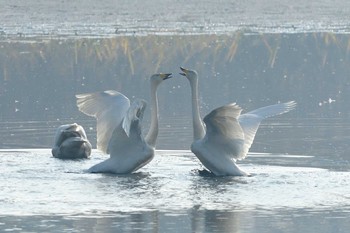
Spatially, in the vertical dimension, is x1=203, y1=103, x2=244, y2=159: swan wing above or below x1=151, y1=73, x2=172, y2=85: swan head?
below

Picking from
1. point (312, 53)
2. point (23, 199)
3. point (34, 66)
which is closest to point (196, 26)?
point (312, 53)

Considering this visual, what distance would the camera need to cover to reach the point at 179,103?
1761 cm

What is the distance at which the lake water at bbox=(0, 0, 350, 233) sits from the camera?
9.71 m

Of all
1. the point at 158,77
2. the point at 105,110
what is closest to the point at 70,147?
the point at 105,110

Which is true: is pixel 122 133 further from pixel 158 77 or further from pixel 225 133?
pixel 225 133

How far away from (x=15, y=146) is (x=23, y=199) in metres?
3.36

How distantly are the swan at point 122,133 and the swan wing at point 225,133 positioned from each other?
2.06 ft

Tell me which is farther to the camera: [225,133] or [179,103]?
[179,103]

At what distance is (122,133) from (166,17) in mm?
18300

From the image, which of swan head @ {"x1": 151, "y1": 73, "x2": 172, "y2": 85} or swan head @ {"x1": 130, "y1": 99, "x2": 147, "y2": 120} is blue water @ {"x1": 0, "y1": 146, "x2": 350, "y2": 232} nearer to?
swan head @ {"x1": 130, "y1": 99, "x2": 147, "y2": 120}

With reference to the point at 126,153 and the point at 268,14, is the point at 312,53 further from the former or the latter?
the point at 126,153

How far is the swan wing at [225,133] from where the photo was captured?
11.6m

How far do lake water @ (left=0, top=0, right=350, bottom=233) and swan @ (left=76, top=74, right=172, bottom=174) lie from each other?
0.18 m

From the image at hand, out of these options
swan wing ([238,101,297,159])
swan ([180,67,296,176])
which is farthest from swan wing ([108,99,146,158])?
swan wing ([238,101,297,159])
